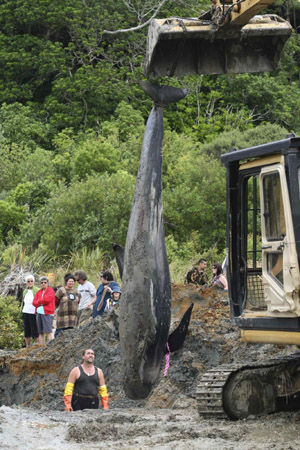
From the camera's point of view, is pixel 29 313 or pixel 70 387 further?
pixel 29 313

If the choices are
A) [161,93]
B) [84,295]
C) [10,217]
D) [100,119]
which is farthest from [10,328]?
[100,119]

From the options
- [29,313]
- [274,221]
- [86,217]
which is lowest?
[29,313]

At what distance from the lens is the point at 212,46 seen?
9984 millimetres

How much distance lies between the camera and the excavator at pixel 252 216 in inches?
332

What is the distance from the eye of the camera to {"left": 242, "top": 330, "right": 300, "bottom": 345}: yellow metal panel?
848 centimetres

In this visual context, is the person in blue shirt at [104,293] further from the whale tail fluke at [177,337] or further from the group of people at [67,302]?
the whale tail fluke at [177,337]

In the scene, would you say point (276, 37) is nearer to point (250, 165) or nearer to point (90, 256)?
point (250, 165)

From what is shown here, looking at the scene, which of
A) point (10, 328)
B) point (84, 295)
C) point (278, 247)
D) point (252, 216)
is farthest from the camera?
point (10, 328)

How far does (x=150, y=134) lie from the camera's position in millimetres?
8289

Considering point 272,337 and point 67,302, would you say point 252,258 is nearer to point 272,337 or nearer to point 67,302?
point 272,337

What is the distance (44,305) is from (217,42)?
6.72 meters

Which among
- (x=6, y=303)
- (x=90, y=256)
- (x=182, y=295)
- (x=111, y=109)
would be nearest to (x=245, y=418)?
(x=182, y=295)

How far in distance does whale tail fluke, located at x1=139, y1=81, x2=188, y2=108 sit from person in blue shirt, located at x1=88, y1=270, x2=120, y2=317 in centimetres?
624

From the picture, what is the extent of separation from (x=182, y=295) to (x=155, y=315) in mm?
7446
